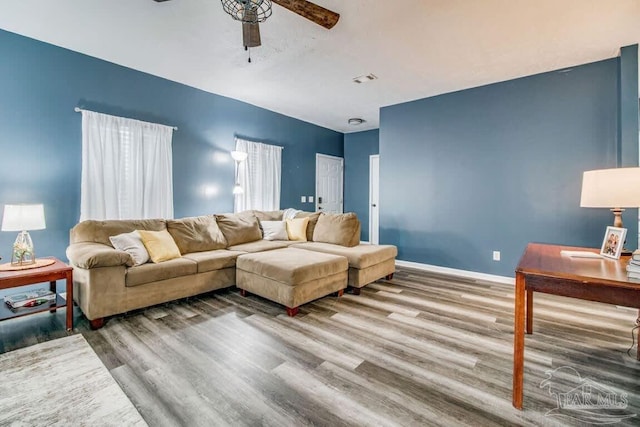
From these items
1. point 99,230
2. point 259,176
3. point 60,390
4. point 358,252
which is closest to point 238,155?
point 259,176

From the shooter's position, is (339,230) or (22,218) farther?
(339,230)

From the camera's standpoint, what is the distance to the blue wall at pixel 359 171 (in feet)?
21.8

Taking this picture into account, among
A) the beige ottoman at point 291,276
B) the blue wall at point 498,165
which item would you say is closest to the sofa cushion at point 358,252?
the beige ottoman at point 291,276

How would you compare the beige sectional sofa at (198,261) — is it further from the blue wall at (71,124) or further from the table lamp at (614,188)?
the table lamp at (614,188)

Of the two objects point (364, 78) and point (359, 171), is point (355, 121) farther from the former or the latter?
point (364, 78)

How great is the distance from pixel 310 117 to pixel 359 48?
2756 mm

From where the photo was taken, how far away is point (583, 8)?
2.38 m

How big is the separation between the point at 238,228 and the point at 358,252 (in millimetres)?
1698

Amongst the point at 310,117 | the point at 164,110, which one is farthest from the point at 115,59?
the point at 310,117

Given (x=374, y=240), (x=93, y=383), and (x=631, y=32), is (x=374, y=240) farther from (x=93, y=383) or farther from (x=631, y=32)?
(x=93, y=383)

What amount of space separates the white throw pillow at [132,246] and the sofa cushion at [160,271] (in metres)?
0.10

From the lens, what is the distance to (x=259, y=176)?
506 cm

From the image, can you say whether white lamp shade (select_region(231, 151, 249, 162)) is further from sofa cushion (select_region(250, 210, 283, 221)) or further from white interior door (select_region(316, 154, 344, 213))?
white interior door (select_region(316, 154, 344, 213))

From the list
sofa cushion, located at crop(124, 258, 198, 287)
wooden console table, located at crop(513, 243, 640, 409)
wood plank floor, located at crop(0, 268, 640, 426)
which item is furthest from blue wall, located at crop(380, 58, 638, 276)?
sofa cushion, located at crop(124, 258, 198, 287)
